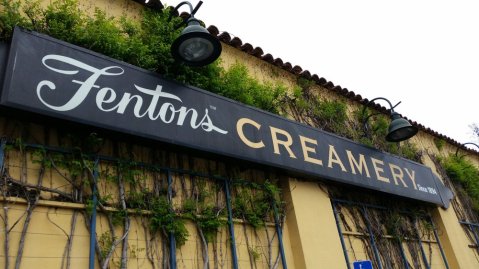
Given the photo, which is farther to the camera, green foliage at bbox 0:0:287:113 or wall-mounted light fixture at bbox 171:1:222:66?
wall-mounted light fixture at bbox 171:1:222:66

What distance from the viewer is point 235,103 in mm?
4801

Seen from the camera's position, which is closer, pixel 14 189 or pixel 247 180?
pixel 14 189

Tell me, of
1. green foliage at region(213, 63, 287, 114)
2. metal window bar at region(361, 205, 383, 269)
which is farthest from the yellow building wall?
green foliage at region(213, 63, 287, 114)

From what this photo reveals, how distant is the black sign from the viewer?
319 cm

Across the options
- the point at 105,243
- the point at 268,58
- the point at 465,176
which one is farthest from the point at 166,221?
the point at 465,176

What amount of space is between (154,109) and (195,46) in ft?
2.78

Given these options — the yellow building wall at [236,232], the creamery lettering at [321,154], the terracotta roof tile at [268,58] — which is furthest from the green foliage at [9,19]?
the terracotta roof tile at [268,58]

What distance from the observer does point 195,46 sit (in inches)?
163

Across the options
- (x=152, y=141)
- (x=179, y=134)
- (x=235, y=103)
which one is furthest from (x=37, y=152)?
(x=235, y=103)

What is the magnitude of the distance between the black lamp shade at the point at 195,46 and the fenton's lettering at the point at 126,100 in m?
0.43

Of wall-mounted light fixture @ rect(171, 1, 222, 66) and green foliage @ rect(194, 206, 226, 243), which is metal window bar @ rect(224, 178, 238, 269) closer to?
green foliage @ rect(194, 206, 226, 243)

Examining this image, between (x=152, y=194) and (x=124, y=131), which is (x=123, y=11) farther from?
(x=152, y=194)

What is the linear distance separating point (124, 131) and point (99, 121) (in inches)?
9.5

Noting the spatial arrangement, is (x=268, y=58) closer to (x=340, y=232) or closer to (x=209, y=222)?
(x=340, y=232)
